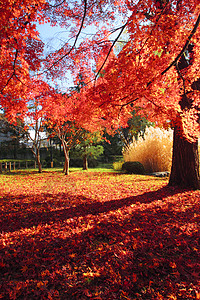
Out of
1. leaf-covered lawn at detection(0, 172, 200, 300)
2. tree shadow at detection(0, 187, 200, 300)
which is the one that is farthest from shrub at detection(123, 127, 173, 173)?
tree shadow at detection(0, 187, 200, 300)

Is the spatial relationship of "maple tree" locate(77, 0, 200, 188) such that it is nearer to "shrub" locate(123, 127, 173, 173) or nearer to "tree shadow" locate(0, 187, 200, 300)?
"tree shadow" locate(0, 187, 200, 300)

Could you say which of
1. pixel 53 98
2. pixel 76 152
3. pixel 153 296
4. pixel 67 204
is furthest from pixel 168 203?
pixel 76 152

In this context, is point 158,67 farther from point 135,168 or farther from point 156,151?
point 135,168

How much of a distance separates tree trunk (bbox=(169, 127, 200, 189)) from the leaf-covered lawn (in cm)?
125

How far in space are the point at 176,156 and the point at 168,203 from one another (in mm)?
1706

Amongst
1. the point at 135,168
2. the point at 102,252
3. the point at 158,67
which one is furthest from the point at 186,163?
the point at 135,168

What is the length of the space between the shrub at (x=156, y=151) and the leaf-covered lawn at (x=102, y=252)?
5.34 m

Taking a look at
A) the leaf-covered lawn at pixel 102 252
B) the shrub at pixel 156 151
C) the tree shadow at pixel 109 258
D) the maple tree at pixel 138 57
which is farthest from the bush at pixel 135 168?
the tree shadow at pixel 109 258

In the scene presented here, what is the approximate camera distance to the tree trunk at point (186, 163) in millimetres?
4762

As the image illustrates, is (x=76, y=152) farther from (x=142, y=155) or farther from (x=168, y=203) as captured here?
(x=168, y=203)

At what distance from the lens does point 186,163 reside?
483cm

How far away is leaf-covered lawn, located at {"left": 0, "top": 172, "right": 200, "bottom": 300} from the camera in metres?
1.53

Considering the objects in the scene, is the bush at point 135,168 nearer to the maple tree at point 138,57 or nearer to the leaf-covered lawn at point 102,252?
the maple tree at point 138,57

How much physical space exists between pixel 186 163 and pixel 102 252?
3.70 meters
